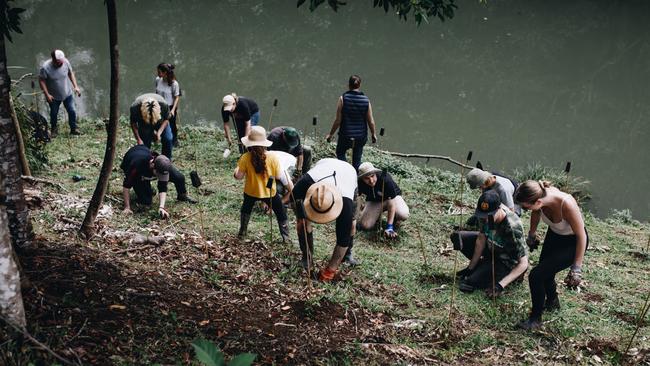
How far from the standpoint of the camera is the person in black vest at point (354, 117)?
8.60 m

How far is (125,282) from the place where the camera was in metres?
4.64

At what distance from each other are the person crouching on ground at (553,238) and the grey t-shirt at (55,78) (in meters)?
7.98

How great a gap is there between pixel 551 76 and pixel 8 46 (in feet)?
59.9

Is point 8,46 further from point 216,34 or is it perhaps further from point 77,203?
point 77,203

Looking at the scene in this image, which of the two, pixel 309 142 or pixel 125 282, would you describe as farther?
pixel 309 142

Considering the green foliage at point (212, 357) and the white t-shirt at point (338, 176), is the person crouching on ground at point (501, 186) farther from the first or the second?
the green foliage at point (212, 357)

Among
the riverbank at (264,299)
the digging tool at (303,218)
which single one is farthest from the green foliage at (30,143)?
the digging tool at (303,218)

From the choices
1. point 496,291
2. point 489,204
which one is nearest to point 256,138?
point 489,204

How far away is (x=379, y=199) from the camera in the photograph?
7.71 m

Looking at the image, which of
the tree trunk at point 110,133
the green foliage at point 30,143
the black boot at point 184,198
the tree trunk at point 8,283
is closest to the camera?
the tree trunk at point 8,283

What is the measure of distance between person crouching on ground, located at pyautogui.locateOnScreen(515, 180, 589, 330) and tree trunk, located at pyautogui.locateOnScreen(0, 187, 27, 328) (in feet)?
12.8

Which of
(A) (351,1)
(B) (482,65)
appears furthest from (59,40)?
(B) (482,65)

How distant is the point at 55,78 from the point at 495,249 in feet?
25.4

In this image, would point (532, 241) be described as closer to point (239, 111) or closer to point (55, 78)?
point (239, 111)
